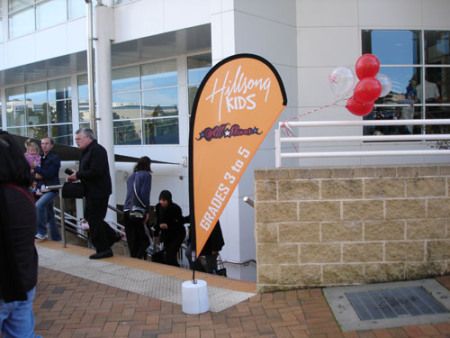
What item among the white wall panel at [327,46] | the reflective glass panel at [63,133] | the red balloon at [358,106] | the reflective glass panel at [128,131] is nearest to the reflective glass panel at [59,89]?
the reflective glass panel at [63,133]

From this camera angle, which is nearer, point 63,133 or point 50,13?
point 50,13

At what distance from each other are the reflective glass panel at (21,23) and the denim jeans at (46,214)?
26.9 feet

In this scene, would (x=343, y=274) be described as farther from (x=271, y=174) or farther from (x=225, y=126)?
(x=225, y=126)

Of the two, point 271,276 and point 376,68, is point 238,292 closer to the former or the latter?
point 271,276

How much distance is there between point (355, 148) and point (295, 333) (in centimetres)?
670

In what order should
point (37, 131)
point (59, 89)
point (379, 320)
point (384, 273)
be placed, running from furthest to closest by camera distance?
point (37, 131), point (59, 89), point (384, 273), point (379, 320)

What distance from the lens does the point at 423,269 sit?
15.7ft

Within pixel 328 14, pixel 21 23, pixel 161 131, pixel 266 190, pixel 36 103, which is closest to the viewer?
pixel 266 190

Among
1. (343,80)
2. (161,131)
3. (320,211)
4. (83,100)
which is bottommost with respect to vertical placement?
(320,211)

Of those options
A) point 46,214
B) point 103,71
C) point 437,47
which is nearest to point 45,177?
point 46,214

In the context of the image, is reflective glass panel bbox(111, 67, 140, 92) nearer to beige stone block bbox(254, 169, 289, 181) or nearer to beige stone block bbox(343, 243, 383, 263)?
beige stone block bbox(254, 169, 289, 181)

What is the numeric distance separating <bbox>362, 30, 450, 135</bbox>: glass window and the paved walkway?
6.49 meters

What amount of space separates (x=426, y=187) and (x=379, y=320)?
4.75 ft

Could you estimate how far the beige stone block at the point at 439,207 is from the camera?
4746mm
